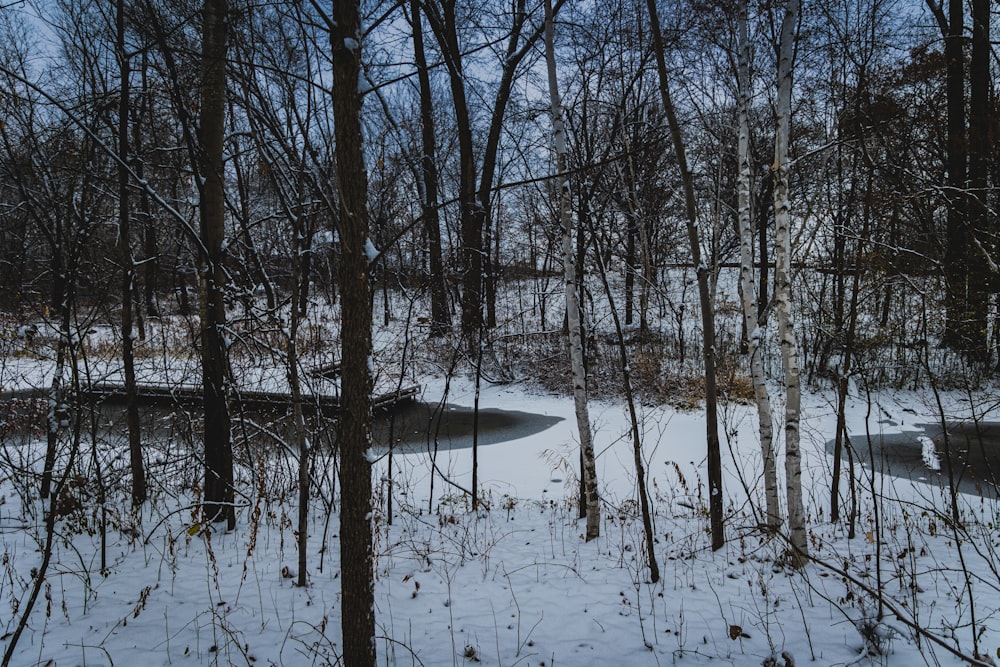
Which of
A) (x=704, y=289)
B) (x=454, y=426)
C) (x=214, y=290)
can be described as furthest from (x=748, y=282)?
(x=454, y=426)

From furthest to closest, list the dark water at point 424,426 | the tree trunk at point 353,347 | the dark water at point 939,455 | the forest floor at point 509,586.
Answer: the dark water at point 424,426 < the dark water at point 939,455 < the forest floor at point 509,586 < the tree trunk at point 353,347

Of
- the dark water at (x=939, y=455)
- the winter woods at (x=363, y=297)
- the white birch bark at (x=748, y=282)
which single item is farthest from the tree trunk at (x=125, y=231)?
the dark water at (x=939, y=455)

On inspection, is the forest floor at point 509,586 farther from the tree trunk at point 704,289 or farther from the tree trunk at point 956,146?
the tree trunk at point 956,146

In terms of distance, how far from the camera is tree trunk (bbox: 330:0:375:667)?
2.18 meters

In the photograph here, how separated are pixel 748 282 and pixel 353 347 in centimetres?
351

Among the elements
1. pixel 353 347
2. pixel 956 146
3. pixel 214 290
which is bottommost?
pixel 353 347

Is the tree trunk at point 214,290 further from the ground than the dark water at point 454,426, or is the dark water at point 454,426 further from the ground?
the tree trunk at point 214,290

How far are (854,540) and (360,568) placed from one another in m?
4.61

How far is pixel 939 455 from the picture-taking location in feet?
25.0

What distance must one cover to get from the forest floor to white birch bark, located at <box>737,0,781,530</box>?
304 mm

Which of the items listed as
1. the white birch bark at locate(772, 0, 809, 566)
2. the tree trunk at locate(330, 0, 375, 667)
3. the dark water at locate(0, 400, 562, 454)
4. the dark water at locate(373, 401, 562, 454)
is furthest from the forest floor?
the dark water at locate(373, 401, 562, 454)

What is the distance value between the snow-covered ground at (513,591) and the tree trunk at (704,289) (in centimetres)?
28

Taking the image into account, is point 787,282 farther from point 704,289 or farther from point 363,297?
point 363,297

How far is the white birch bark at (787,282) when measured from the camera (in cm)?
399
